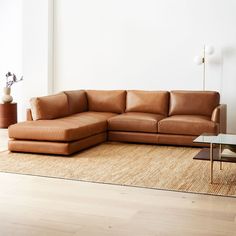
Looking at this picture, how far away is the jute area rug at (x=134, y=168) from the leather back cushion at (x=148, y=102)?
3.34 ft

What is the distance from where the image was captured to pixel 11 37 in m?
8.83

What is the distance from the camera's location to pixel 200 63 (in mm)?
7199

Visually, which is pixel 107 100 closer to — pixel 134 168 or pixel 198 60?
pixel 198 60

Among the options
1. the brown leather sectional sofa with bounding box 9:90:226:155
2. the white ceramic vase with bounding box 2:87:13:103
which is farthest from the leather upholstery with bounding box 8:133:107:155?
the white ceramic vase with bounding box 2:87:13:103

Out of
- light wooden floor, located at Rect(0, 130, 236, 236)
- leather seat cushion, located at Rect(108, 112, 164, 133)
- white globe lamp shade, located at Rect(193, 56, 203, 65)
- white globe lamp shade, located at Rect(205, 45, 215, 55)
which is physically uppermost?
white globe lamp shade, located at Rect(205, 45, 215, 55)

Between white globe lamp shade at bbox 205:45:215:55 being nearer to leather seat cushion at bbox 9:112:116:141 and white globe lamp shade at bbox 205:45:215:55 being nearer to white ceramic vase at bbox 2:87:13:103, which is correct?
leather seat cushion at bbox 9:112:116:141

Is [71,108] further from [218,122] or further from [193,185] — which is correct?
[193,185]

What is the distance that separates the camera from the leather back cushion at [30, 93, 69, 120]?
6238 millimetres

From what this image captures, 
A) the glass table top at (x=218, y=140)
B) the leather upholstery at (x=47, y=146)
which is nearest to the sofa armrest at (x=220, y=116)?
the glass table top at (x=218, y=140)

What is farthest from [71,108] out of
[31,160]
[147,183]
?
[147,183]

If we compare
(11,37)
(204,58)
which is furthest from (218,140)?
(11,37)

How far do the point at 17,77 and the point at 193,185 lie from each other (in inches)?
215

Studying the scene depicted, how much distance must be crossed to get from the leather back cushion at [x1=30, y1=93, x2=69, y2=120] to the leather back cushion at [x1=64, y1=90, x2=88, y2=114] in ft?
0.84

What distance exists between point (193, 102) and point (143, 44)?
147 cm
